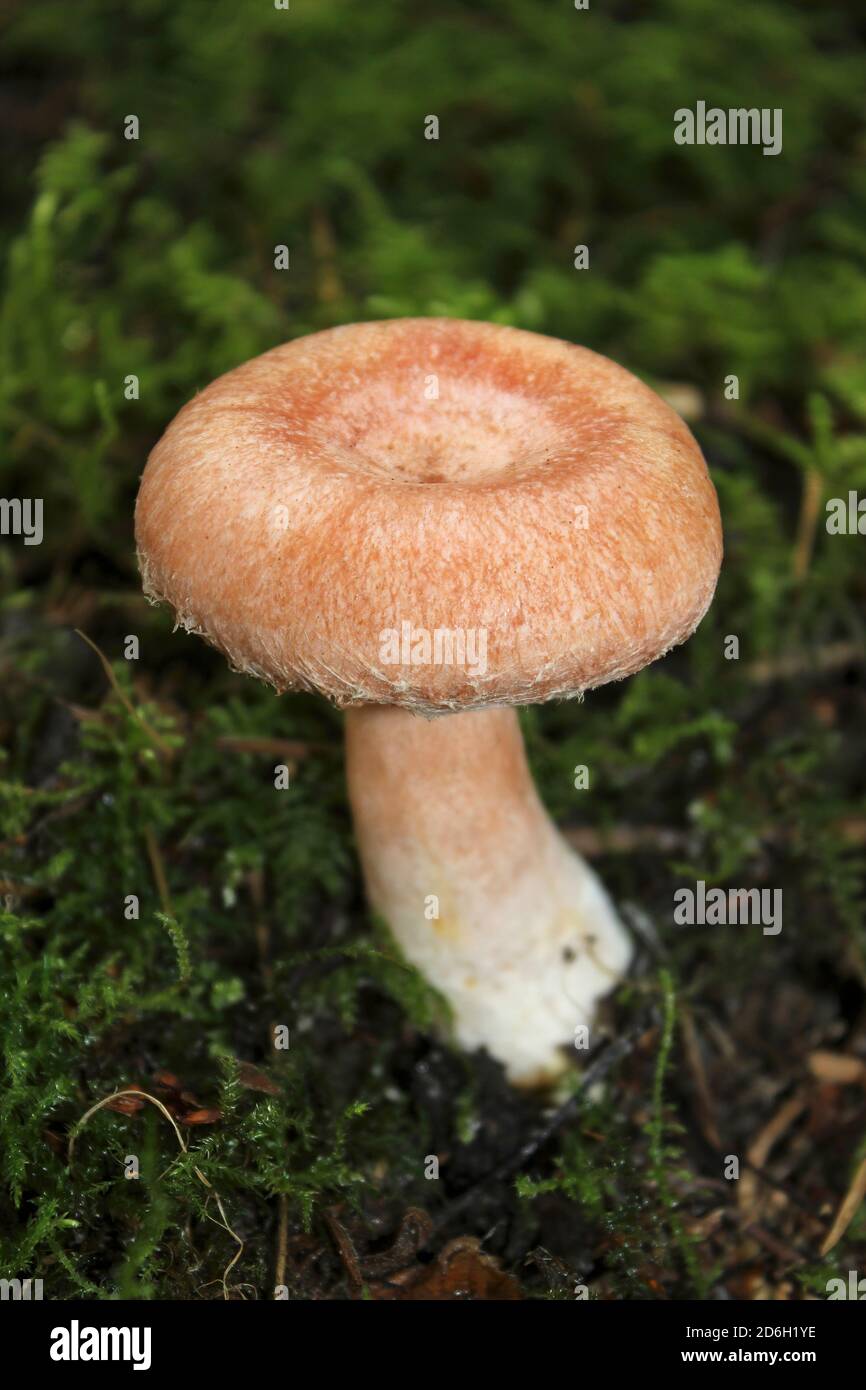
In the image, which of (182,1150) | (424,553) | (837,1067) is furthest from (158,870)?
(837,1067)

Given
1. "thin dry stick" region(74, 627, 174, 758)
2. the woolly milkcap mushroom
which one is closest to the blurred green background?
"thin dry stick" region(74, 627, 174, 758)

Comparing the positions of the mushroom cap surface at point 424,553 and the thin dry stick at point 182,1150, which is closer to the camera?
the mushroom cap surface at point 424,553

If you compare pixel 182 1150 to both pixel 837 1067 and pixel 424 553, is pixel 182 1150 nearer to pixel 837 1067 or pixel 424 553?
pixel 424 553

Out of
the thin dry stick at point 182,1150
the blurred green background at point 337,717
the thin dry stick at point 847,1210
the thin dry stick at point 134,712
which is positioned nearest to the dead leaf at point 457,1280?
the blurred green background at point 337,717

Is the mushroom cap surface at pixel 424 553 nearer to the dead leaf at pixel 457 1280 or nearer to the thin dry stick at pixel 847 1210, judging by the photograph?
the dead leaf at pixel 457 1280
